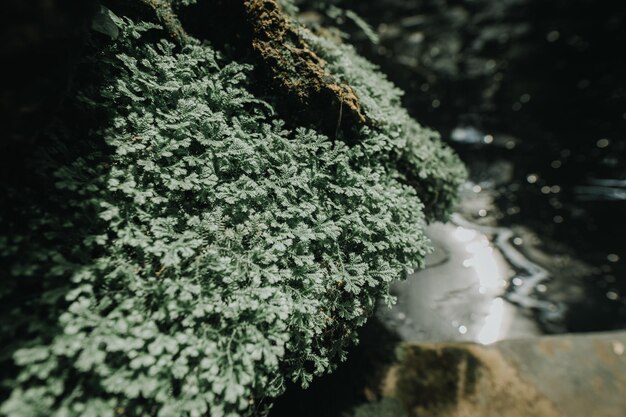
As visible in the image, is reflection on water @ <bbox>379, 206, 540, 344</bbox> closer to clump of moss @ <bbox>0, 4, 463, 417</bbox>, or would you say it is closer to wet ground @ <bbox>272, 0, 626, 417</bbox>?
wet ground @ <bbox>272, 0, 626, 417</bbox>

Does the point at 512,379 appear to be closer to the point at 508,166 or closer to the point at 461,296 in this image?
the point at 461,296

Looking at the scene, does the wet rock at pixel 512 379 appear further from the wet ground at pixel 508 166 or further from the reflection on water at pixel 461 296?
the reflection on water at pixel 461 296

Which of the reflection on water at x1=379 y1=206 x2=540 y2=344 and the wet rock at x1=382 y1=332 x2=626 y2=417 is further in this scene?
the reflection on water at x1=379 y1=206 x2=540 y2=344

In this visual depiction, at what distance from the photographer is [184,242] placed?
9.55ft

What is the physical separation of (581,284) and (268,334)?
7900mm

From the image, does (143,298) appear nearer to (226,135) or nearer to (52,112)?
(52,112)

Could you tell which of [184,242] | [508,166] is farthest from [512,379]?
[508,166]

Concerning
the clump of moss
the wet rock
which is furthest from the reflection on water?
the clump of moss

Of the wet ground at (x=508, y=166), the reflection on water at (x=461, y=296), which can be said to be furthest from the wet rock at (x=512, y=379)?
the reflection on water at (x=461, y=296)

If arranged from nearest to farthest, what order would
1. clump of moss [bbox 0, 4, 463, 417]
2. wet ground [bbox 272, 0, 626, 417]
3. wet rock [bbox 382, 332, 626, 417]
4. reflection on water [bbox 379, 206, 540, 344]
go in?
clump of moss [bbox 0, 4, 463, 417] < wet rock [bbox 382, 332, 626, 417] < reflection on water [bbox 379, 206, 540, 344] < wet ground [bbox 272, 0, 626, 417]

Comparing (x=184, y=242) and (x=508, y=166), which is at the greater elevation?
(x=508, y=166)

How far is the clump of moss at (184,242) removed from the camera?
2.29 m

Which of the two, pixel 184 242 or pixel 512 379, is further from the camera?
pixel 512 379

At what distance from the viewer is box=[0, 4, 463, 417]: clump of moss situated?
2.29 metres
